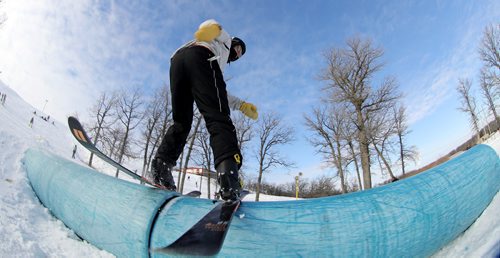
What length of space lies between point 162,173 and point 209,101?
0.81 m

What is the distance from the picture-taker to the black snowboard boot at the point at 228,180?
1.53 m

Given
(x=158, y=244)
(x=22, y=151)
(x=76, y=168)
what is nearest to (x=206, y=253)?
(x=158, y=244)

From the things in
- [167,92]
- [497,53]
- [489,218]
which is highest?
[497,53]

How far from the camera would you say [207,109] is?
5.92 ft

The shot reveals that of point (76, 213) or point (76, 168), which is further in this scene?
point (76, 168)

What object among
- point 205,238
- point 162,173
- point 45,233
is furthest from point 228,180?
point 45,233

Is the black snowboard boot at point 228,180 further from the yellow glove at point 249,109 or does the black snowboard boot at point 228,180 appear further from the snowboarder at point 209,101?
the yellow glove at point 249,109

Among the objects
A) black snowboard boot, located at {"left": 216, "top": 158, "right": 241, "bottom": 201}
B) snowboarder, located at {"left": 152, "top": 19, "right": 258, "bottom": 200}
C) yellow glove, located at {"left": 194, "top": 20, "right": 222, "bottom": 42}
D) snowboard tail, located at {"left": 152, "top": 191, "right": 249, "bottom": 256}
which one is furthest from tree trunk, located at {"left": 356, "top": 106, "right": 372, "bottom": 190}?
snowboard tail, located at {"left": 152, "top": 191, "right": 249, "bottom": 256}

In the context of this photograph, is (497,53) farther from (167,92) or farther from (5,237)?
(5,237)

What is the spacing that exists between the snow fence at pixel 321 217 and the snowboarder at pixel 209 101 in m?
0.30

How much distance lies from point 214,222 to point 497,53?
Answer: 3082 centimetres

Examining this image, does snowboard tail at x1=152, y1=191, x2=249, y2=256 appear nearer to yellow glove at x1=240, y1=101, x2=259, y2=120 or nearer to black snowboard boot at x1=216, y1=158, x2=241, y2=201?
black snowboard boot at x1=216, y1=158, x2=241, y2=201

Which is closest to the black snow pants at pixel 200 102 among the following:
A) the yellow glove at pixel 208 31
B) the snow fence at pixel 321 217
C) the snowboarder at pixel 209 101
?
the snowboarder at pixel 209 101

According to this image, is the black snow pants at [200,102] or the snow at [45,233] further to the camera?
the black snow pants at [200,102]
